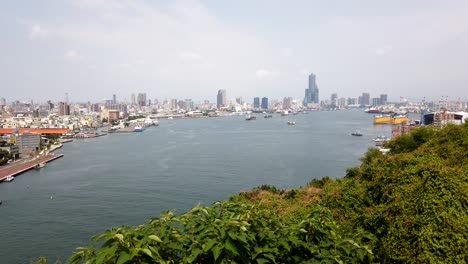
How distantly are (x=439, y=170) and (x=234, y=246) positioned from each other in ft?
6.10

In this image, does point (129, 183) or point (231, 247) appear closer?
point (231, 247)

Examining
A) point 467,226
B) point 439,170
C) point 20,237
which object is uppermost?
point 439,170

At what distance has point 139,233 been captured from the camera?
94 centimetres

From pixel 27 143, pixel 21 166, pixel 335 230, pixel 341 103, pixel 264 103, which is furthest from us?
pixel 341 103

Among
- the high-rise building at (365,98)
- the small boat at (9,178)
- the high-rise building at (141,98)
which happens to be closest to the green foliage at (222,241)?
the small boat at (9,178)

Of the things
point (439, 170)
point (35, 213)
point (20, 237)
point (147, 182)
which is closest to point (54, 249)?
point (20, 237)

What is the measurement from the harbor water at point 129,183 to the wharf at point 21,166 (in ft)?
1.62

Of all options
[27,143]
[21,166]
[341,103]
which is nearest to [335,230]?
[21,166]

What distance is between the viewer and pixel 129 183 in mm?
10891

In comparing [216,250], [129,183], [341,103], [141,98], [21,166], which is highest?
[141,98]

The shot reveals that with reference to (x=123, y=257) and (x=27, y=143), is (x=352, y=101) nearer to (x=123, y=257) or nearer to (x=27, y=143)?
(x=27, y=143)

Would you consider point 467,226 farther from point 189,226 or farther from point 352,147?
point 352,147

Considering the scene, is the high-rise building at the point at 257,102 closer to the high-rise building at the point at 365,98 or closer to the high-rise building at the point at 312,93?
the high-rise building at the point at 312,93

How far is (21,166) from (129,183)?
6.78 metres
